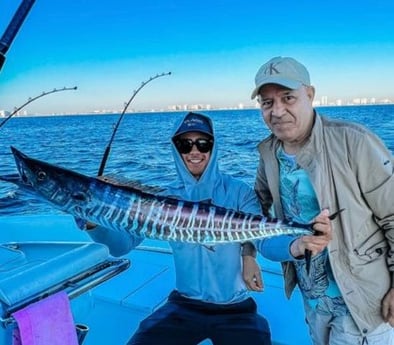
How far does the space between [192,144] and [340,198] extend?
0.90 m

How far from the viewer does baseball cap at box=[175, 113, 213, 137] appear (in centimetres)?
224

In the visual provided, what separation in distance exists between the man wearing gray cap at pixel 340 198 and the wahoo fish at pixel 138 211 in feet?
0.85

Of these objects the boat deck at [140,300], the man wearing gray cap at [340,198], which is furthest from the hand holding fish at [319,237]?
the boat deck at [140,300]

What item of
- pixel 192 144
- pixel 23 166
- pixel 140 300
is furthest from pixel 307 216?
pixel 140 300

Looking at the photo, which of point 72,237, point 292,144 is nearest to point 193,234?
point 292,144

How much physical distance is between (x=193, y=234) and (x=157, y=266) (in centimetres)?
171

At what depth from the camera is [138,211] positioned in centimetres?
158

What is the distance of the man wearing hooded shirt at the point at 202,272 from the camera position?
1.97m

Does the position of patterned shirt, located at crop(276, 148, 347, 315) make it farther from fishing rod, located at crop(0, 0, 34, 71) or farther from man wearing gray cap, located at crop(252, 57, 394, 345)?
fishing rod, located at crop(0, 0, 34, 71)

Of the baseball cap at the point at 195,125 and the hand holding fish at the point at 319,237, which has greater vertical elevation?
the baseball cap at the point at 195,125

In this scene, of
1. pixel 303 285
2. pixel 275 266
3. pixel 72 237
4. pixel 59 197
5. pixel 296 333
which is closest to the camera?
pixel 59 197

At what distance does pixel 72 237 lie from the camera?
343cm

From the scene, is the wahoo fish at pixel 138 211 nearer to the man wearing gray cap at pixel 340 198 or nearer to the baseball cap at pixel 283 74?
the man wearing gray cap at pixel 340 198

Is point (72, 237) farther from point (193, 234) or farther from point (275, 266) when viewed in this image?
point (193, 234)
